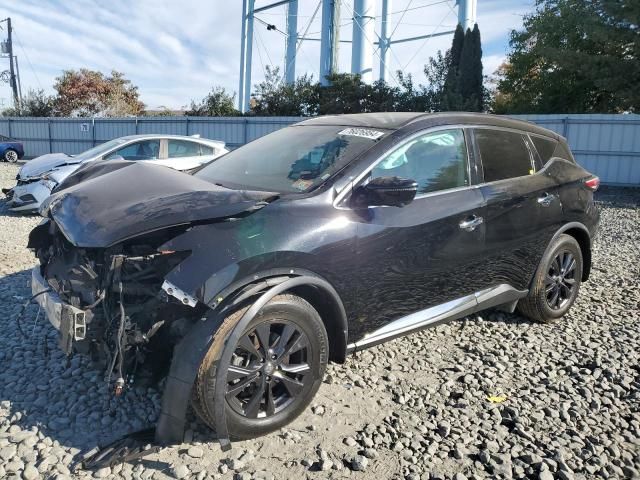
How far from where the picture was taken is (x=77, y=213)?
9.23 ft

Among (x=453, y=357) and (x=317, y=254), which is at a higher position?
(x=317, y=254)

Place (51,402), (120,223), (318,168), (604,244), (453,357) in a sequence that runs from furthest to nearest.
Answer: (604,244), (453,357), (318,168), (51,402), (120,223)

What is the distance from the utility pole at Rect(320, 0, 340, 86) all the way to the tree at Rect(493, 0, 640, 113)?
8433 millimetres

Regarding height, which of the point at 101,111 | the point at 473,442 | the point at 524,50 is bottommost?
the point at 473,442

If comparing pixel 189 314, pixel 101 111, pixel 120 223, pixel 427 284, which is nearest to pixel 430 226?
pixel 427 284

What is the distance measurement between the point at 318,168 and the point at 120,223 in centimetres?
126

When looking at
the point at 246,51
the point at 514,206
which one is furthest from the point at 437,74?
the point at 514,206

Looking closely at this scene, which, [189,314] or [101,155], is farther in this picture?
[101,155]

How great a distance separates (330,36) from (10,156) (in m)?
15.6

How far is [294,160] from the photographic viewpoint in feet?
11.4

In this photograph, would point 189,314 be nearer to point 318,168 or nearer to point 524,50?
point 318,168

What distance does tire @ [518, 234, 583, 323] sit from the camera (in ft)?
14.2

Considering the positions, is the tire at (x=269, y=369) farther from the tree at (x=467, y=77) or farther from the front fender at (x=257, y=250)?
→ the tree at (x=467, y=77)

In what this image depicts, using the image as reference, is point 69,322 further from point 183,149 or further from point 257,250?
point 183,149
